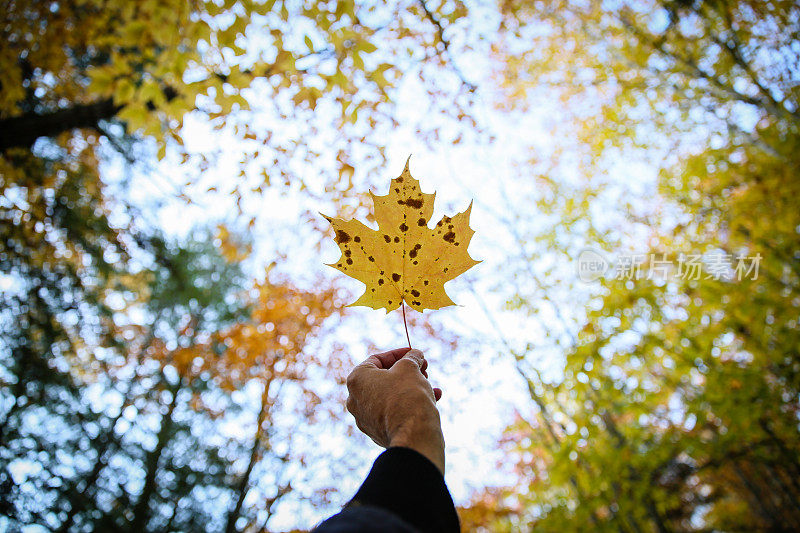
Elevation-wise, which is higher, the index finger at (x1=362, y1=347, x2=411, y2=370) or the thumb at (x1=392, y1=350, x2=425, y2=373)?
the index finger at (x1=362, y1=347, x2=411, y2=370)

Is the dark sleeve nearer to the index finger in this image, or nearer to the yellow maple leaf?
the index finger

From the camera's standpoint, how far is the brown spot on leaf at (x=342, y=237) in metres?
1.31

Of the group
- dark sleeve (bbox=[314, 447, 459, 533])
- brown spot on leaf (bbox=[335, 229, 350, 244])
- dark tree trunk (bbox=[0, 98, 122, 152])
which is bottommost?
dark sleeve (bbox=[314, 447, 459, 533])

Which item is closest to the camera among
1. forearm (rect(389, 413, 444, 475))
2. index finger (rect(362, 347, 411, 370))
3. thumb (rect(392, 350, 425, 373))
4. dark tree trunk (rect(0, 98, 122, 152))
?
forearm (rect(389, 413, 444, 475))

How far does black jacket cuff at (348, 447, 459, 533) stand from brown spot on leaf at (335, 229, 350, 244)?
69 centimetres

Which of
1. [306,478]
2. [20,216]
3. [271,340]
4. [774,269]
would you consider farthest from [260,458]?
[774,269]

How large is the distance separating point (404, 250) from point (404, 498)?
0.75m

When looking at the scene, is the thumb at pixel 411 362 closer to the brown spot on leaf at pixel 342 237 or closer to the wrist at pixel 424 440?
the wrist at pixel 424 440

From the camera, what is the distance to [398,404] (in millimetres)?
993

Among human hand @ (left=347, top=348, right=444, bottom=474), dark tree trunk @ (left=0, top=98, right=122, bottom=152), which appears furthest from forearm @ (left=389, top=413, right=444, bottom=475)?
dark tree trunk @ (left=0, top=98, right=122, bottom=152)

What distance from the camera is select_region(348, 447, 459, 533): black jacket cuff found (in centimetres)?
74

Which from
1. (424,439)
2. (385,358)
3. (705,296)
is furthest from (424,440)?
(705,296)

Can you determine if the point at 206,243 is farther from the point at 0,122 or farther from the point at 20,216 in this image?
the point at 0,122

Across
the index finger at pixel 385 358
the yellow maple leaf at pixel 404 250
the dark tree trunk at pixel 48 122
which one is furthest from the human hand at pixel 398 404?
the dark tree trunk at pixel 48 122
